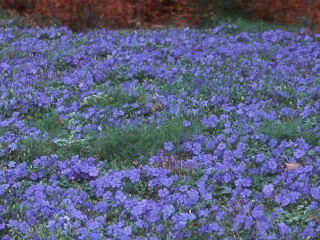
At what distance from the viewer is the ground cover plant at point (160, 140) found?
393 centimetres

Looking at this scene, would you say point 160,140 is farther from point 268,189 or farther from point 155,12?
point 155,12

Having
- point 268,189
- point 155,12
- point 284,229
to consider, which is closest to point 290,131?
point 268,189

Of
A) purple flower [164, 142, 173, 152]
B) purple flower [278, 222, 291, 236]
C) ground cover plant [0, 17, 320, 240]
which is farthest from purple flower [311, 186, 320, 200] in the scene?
purple flower [164, 142, 173, 152]

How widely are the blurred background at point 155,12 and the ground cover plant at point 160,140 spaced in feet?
4.40

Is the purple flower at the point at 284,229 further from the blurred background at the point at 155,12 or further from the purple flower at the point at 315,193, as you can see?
the blurred background at the point at 155,12

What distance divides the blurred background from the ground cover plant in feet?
4.40

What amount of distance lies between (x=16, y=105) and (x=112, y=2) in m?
3.93

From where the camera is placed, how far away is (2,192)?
167 inches

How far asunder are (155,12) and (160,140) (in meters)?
5.76

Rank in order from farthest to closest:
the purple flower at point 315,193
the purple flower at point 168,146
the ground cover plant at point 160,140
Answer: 1. the purple flower at point 168,146
2. the purple flower at point 315,193
3. the ground cover plant at point 160,140

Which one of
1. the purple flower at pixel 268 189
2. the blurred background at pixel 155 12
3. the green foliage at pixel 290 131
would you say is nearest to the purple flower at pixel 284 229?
the purple flower at pixel 268 189

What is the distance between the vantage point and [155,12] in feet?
34.2

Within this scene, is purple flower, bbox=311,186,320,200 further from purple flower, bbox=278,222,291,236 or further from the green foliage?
the green foliage

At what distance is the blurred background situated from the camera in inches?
362
